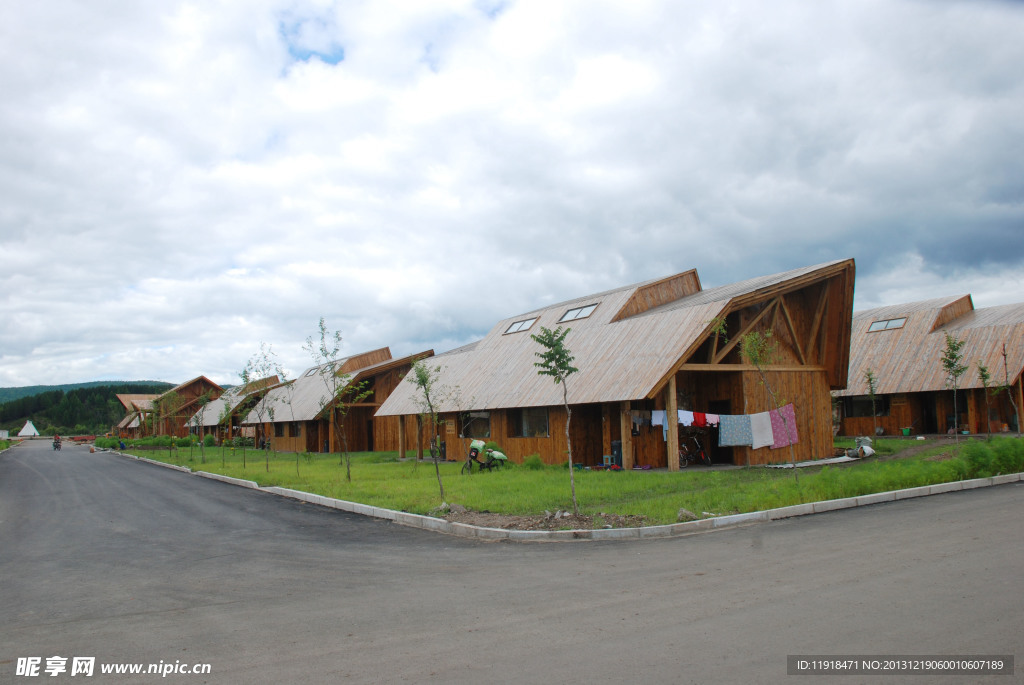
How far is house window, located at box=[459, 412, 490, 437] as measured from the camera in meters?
27.8

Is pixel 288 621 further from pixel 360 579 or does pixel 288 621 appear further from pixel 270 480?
pixel 270 480

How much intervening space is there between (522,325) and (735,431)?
44.2 feet

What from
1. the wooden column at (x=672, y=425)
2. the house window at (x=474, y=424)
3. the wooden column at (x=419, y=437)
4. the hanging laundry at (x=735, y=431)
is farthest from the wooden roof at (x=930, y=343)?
the wooden column at (x=419, y=437)

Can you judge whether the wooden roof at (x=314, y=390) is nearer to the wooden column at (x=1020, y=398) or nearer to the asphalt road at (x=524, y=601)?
the asphalt road at (x=524, y=601)

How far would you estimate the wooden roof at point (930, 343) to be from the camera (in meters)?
32.7

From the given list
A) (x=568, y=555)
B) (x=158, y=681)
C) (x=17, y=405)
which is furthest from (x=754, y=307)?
(x=17, y=405)

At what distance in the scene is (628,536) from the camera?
11.4 m

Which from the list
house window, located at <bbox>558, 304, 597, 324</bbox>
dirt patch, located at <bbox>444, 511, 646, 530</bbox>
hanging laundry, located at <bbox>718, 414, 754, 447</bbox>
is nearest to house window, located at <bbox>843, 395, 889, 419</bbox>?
house window, located at <bbox>558, 304, 597, 324</bbox>

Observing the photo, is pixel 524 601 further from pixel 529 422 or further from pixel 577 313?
pixel 577 313

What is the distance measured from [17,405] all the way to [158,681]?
569 ft

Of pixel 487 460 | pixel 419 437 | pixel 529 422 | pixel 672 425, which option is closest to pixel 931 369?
pixel 672 425

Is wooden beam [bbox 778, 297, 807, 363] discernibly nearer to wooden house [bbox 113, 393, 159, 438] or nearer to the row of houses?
the row of houses

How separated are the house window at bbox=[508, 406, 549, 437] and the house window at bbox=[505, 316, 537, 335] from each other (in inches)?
273

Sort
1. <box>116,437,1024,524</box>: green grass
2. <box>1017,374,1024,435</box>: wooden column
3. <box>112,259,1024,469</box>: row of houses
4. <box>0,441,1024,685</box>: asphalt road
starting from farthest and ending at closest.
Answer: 1. <box>1017,374,1024,435</box>: wooden column
2. <box>112,259,1024,469</box>: row of houses
3. <box>116,437,1024,524</box>: green grass
4. <box>0,441,1024,685</box>: asphalt road
